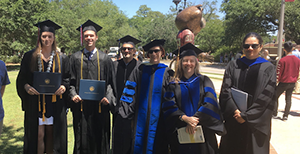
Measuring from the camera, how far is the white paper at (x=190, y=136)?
243 cm

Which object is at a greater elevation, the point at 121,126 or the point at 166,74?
the point at 166,74

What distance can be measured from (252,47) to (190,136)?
4.66ft

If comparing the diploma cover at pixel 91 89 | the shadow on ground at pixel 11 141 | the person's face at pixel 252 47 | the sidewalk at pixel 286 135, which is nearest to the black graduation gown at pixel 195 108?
the person's face at pixel 252 47

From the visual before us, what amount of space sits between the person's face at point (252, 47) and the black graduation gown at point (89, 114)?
6.48 feet

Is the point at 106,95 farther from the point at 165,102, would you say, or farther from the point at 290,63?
the point at 290,63

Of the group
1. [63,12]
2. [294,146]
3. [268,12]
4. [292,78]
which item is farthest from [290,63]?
[63,12]

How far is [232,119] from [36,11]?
19.2 metres

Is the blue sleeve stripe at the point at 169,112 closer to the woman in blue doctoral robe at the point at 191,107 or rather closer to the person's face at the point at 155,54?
the woman in blue doctoral robe at the point at 191,107

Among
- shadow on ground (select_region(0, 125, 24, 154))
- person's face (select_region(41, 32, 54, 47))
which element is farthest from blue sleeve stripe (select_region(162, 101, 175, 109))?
shadow on ground (select_region(0, 125, 24, 154))

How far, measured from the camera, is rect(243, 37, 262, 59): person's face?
9.00 ft

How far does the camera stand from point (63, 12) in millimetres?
24156

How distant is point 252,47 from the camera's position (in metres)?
2.75

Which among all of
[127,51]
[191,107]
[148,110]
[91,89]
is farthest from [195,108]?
[127,51]

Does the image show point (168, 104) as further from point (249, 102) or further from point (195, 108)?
point (249, 102)
